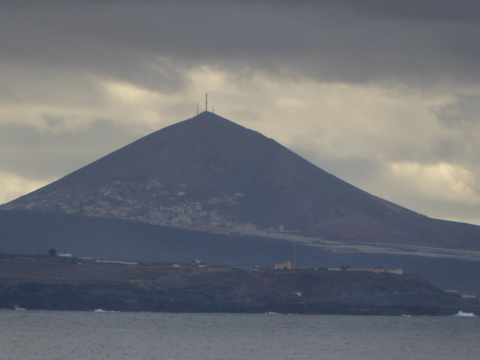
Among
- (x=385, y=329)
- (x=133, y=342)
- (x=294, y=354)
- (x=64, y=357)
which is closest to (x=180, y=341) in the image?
(x=133, y=342)

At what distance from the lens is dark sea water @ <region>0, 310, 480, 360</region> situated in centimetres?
14475

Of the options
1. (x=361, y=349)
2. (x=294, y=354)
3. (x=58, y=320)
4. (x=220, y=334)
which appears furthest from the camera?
(x=58, y=320)

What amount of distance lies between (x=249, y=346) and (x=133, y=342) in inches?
476

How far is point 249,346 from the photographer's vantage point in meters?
158

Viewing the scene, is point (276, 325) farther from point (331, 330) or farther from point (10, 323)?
point (10, 323)

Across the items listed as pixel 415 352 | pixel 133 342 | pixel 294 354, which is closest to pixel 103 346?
pixel 133 342

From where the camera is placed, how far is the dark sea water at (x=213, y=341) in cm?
14475

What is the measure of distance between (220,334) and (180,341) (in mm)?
14364

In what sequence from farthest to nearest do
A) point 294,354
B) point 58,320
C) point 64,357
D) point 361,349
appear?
point 58,320, point 361,349, point 294,354, point 64,357

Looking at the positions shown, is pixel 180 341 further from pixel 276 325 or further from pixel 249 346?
pixel 276 325

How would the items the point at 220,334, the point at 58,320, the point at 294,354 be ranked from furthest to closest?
the point at 58,320 < the point at 220,334 < the point at 294,354

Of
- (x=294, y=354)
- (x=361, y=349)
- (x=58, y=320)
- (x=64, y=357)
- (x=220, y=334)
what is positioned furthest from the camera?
(x=58, y=320)

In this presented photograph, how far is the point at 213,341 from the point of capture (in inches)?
6452

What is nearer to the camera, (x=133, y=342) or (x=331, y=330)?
(x=133, y=342)
